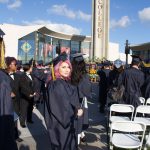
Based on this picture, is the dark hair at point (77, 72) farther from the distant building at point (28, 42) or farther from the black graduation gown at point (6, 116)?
the distant building at point (28, 42)

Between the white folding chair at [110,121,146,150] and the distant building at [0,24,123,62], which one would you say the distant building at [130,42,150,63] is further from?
the white folding chair at [110,121,146,150]

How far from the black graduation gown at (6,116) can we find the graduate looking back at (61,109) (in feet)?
1.51

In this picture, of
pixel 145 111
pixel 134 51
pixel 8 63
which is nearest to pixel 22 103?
pixel 8 63

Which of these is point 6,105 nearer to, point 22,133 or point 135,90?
point 22,133

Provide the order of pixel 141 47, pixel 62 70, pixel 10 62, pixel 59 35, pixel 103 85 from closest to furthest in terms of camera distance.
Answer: pixel 62 70
pixel 10 62
pixel 103 85
pixel 59 35
pixel 141 47

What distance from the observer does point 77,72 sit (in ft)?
20.2

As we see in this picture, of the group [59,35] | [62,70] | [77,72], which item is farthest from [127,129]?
[59,35]

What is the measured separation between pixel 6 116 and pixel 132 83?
389 cm

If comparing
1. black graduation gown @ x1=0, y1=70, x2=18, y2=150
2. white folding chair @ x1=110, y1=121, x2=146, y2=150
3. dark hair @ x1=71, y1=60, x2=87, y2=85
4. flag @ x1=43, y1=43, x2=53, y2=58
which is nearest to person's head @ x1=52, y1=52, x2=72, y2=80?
black graduation gown @ x1=0, y1=70, x2=18, y2=150

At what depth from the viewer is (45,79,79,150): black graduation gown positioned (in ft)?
13.4

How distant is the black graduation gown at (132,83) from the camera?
7293 millimetres

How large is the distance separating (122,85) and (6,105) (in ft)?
12.9

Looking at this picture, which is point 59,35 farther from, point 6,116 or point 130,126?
point 6,116

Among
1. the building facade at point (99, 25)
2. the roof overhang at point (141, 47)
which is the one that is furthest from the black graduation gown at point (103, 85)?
the roof overhang at point (141, 47)
